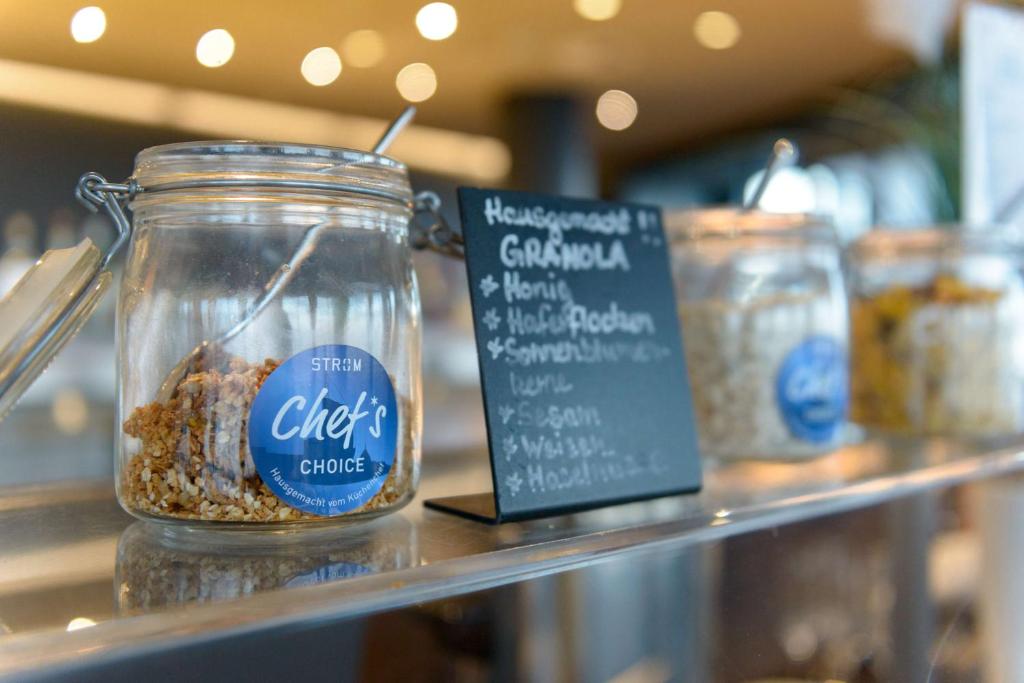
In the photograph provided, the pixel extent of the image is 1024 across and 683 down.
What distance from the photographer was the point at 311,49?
2.75ft

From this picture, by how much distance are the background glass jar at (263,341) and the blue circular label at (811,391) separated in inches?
13.1

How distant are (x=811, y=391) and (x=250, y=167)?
0.47 m

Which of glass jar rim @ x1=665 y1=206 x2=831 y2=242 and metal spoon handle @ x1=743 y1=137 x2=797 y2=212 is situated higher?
metal spoon handle @ x1=743 y1=137 x2=797 y2=212

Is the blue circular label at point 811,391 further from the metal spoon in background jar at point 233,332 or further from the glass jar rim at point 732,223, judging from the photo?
the metal spoon in background jar at point 233,332

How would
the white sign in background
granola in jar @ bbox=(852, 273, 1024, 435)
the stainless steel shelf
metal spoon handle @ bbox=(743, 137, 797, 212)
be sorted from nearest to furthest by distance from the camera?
1. the stainless steel shelf
2. metal spoon handle @ bbox=(743, 137, 797, 212)
3. granola in jar @ bbox=(852, 273, 1024, 435)
4. the white sign in background

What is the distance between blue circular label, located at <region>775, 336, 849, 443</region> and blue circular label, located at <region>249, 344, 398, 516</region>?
0.37 metres

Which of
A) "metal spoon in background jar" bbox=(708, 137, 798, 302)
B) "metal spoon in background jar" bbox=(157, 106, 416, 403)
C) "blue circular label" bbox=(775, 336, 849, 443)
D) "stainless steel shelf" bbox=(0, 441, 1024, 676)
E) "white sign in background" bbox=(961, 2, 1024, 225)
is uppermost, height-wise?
"white sign in background" bbox=(961, 2, 1024, 225)

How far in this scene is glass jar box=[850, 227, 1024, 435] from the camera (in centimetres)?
90

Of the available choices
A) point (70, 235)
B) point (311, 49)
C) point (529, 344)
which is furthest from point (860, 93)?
point (70, 235)

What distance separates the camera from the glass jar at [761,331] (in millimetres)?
728

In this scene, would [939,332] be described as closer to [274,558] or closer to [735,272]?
[735,272]

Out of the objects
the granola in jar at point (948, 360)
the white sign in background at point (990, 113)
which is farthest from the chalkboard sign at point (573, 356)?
the white sign in background at point (990, 113)

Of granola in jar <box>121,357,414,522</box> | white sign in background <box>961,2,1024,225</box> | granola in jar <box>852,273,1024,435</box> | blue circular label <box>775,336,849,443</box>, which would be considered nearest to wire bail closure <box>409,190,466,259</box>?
granola in jar <box>121,357,414,522</box>

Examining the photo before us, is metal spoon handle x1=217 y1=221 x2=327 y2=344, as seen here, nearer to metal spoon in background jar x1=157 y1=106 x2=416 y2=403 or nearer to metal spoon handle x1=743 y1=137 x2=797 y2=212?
metal spoon in background jar x1=157 y1=106 x2=416 y2=403
